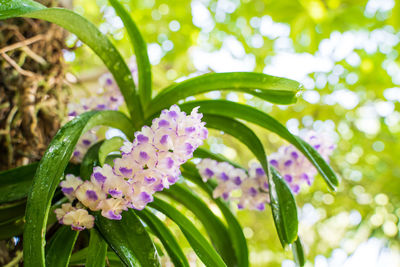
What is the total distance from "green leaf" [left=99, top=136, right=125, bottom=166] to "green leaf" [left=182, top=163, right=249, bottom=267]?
19 centimetres

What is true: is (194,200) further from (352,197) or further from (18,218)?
(352,197)

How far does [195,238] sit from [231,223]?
169 millimetres

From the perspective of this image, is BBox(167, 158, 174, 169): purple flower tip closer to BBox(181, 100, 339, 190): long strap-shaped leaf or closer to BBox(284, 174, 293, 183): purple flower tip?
BBox(181, 100, 339, 190): long strap-shaped leaf

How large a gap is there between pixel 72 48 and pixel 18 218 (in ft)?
2.13

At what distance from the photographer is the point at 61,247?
0.69m

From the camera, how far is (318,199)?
2240 mm

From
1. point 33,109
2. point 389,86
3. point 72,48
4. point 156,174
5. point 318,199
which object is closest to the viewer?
point 156,174

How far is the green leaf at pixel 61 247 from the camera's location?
0.67m

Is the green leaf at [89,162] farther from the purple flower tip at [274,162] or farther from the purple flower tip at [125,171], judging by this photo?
the purple flower tip at [274,162]

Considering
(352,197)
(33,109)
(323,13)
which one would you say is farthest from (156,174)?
(352,197)

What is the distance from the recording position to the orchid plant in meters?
0.62

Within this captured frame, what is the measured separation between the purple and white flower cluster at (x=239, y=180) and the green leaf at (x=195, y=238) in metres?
0.12

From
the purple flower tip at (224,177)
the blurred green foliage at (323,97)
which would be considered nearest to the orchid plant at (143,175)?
the purple flower tip at (224,177)

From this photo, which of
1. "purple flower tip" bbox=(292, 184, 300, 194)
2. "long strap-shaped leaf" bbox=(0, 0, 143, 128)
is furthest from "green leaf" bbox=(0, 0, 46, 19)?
"purple flower tip" bbox=(292, 184, 300, 194)
